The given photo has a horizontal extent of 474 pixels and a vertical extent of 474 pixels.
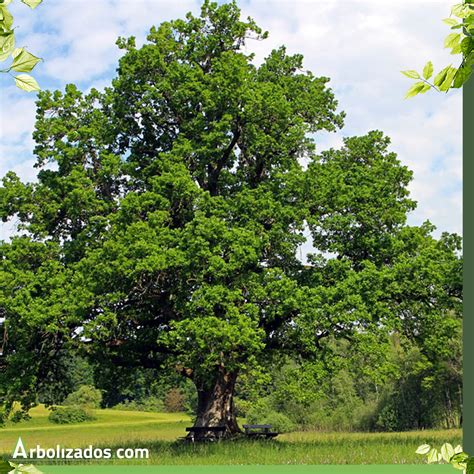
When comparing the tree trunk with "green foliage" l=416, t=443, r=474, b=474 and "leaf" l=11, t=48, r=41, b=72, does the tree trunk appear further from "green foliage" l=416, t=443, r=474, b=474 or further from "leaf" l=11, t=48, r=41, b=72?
"leaf" l=11, t=48, r=41, b=72

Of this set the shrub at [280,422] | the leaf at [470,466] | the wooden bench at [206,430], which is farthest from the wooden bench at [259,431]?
the leaf at [470,466]

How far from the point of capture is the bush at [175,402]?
147 ft

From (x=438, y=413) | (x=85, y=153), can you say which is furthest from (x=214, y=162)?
(x=438, y=413)

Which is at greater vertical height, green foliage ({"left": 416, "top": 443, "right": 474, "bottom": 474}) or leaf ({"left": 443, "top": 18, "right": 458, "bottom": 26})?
leaf ({"left": 443, "top": 18, "right": 458, "bottom": 26})

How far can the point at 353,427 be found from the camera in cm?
3134

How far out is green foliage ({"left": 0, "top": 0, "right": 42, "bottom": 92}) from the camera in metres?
2.04

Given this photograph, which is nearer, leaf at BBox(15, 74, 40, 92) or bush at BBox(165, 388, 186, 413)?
leaf at BBox(15, 74, 40, 92)

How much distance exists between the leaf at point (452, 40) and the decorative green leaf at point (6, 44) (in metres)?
1.35

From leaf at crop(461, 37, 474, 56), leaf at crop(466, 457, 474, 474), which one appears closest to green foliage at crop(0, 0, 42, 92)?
leaf at crop(461, 37, 474, 56)

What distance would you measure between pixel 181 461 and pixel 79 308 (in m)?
4.86

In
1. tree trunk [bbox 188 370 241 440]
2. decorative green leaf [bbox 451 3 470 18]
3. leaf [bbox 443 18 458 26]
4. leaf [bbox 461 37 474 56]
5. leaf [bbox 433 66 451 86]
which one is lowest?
tree trunk [bbox 188 370 241 440]

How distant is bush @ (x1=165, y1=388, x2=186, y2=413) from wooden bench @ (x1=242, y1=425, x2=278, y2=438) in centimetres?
2112

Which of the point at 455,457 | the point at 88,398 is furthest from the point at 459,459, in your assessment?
the point at 88,398

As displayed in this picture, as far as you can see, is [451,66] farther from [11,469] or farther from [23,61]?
[11,469]
